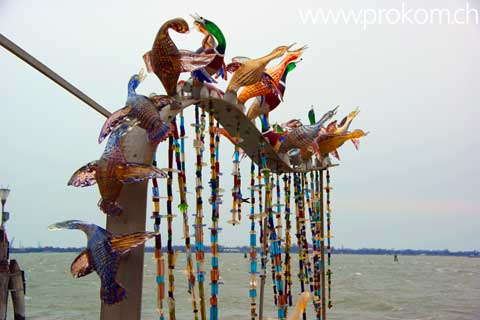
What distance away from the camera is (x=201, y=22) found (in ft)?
8.43

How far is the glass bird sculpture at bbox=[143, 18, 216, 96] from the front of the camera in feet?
6.78

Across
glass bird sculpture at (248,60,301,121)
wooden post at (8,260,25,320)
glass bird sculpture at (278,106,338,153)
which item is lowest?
wooden post at (8,260,25,320)

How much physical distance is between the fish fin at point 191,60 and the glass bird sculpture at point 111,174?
0.45m

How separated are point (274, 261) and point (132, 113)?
81.1 inches

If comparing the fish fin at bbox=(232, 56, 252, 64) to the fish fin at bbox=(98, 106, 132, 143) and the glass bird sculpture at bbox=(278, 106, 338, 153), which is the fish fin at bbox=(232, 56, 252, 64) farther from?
the fish fin at bbox=(98, 106, 132, 143)

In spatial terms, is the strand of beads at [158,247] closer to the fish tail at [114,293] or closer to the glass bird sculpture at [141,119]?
the glass bird sculpture at [141,119]

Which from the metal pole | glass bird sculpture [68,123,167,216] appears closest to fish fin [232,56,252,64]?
the metal pole

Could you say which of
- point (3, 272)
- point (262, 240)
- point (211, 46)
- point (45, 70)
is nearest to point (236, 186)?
point (262, 240)

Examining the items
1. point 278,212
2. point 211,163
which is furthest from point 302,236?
point 211,163

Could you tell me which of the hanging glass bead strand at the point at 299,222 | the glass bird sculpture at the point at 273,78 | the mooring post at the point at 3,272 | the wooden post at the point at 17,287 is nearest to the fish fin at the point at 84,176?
the glass bird sculpture at the point at 273,78

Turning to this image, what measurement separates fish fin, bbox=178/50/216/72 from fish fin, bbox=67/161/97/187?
60 centimetres

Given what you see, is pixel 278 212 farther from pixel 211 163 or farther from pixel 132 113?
pixel 132 113

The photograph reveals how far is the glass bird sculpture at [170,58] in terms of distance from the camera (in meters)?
2.07

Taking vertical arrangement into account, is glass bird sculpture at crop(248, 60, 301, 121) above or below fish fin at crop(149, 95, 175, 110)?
above
